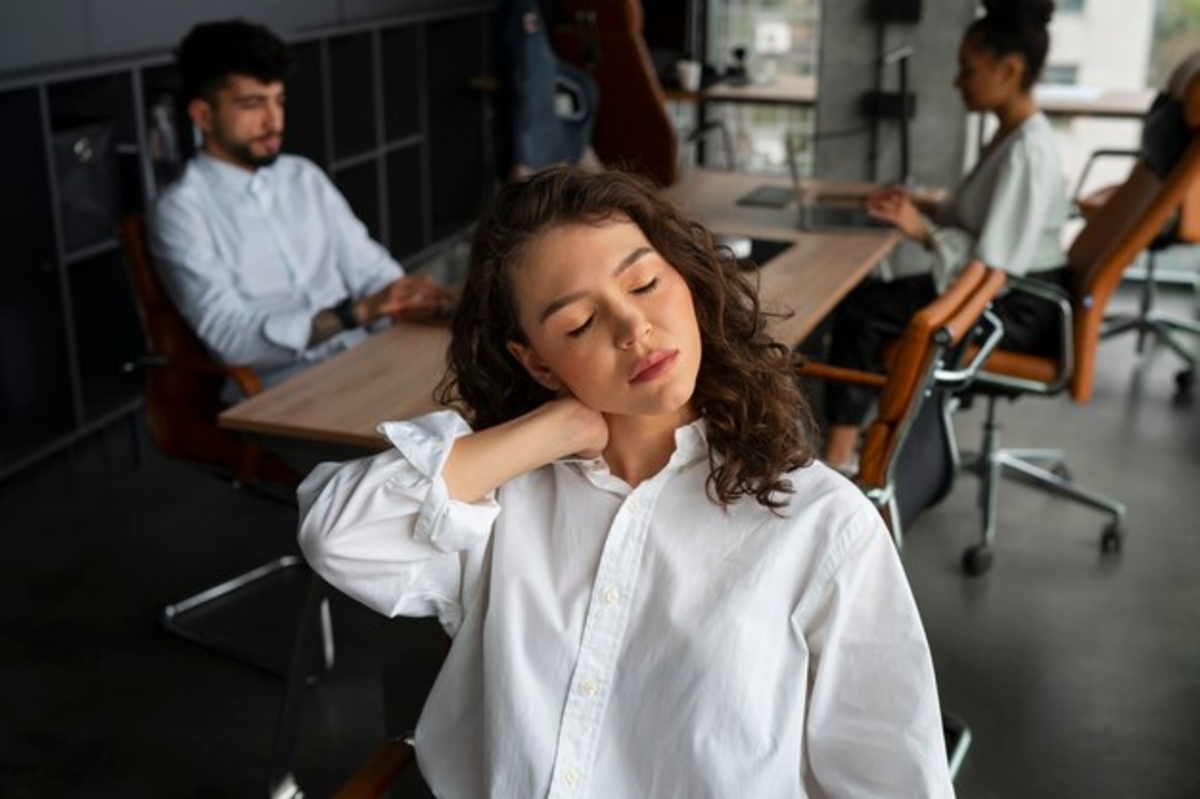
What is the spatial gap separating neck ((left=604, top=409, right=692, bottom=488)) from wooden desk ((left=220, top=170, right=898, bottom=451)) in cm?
34

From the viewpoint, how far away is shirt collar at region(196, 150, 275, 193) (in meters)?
3.32

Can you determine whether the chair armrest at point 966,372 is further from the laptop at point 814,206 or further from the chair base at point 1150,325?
the chair base at point 1150,325

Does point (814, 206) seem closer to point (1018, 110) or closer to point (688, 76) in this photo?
point (1018, 110)

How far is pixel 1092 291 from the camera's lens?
3.58 meters

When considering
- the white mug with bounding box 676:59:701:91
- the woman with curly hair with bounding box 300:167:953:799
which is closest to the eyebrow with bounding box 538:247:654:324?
the woman with curly hair with bounding box 300:167:953:799

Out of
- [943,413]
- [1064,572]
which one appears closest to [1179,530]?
[1064,572]

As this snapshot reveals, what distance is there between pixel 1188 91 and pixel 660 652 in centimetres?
244

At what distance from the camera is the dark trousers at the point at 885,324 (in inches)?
138

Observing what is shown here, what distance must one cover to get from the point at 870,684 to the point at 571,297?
0.45 metres

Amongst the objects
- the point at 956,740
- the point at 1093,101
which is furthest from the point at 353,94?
the point at 956,740

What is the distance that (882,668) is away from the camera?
143 centimetres

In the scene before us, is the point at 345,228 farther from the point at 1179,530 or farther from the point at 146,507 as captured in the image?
the point at 1179,530

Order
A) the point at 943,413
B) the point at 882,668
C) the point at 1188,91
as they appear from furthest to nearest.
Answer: the point at 1188,91, the point at 943,413, the point at 882,668

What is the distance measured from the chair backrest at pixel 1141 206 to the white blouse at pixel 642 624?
2.16 metres
